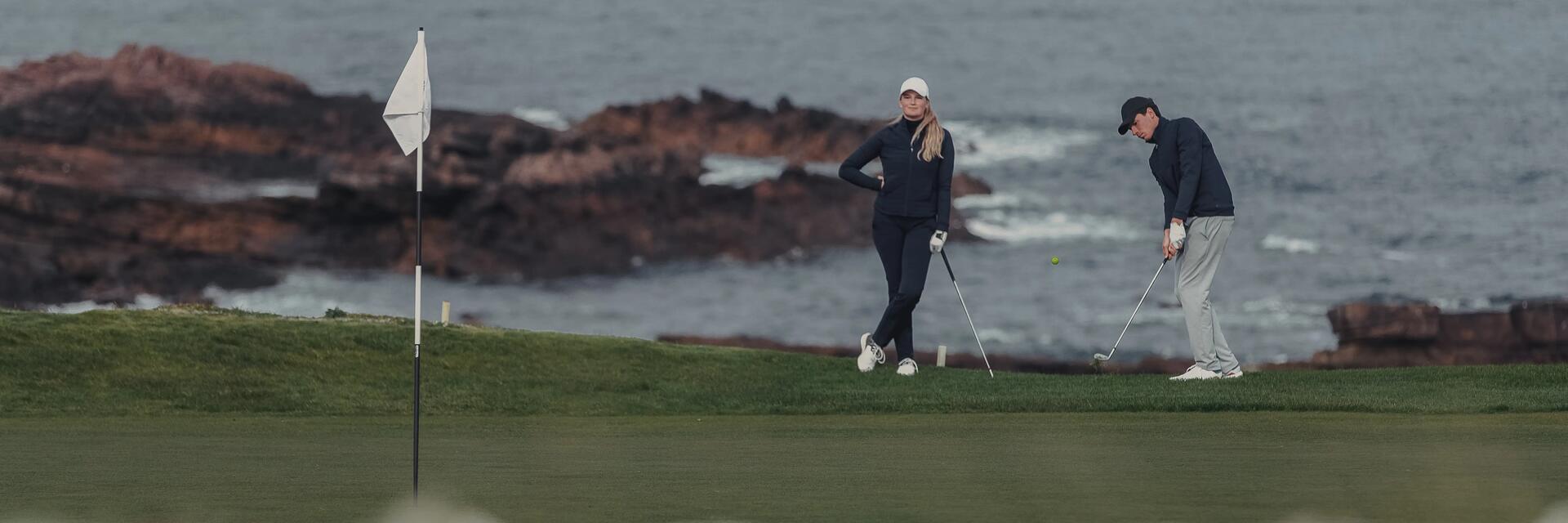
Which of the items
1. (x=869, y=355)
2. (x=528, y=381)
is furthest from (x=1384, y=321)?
(x=528, y=381)

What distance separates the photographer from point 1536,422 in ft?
27.5

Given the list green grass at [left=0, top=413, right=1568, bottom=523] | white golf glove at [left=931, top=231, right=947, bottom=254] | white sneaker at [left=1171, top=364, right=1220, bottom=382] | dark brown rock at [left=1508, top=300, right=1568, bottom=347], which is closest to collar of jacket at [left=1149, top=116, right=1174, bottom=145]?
white sneaker at [left=1171, top=364, right=1220, bottom=382]

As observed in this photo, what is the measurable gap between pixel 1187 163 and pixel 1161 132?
0.96ft

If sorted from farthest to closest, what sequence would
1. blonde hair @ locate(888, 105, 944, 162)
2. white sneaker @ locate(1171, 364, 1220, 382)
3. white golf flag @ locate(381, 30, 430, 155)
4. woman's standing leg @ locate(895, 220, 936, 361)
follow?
1. woman's standing leg @ locate(895, 220, 936, 361)
2. blonde hair @ locate(888, 105, 944, 162)
3. white sneaker @ locate(1171, 364, 1220, 382)
4. white golf flag @ locate(381, 30, 430, 155)

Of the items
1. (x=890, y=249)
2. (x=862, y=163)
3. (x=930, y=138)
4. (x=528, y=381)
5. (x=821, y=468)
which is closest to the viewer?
(x=821, y=468)

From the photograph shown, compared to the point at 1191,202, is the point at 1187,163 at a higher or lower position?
higher

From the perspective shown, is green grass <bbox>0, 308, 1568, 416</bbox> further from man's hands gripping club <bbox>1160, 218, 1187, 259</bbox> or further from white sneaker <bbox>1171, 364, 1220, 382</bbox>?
man's hands gripping club <bbox>1160, 218, 1187, 259</bbox>

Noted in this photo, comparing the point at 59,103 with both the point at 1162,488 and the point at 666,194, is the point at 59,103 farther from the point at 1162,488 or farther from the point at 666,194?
the point at 1162,488

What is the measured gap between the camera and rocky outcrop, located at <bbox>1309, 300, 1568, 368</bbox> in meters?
16.3

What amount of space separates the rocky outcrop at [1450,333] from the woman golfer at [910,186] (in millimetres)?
5798

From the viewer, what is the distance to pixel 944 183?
11.8m

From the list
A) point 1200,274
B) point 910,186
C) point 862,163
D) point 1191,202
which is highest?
point 862,163

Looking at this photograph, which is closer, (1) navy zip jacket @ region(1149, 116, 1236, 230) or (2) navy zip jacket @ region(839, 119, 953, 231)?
(1) navy zip jacket @ region(1149, 116, 1236, 230)

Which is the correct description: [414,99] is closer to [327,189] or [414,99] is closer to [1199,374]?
[1199,374]
